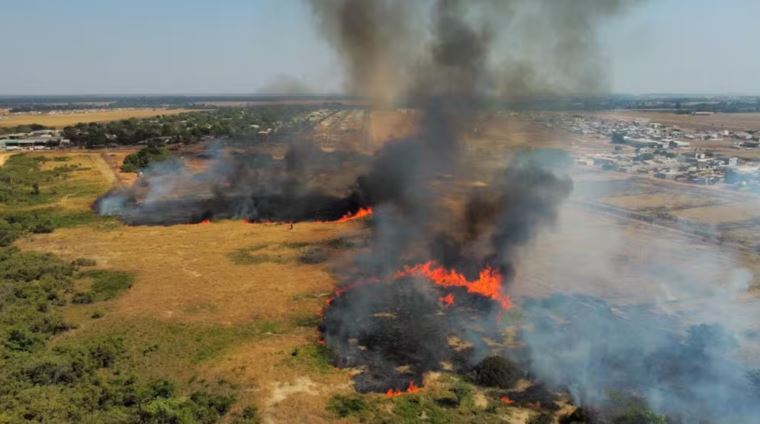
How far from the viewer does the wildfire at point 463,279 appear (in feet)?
120

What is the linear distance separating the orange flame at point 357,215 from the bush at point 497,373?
108ft

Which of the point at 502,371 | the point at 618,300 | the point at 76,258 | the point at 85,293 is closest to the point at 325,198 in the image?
the point at 76,258

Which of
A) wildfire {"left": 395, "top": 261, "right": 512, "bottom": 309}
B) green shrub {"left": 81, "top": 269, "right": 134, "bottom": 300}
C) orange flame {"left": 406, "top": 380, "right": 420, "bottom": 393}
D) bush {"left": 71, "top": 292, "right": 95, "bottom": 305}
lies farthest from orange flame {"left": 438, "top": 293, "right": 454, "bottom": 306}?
bush {"left": 71, "top": 292, "right": 95, "bottom": 305}

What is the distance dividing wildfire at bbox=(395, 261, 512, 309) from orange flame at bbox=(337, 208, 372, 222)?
18.2 meters

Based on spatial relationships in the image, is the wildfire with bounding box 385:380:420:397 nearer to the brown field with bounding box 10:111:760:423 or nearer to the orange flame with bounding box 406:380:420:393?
the orange flame with bounding box 406:380:420:393

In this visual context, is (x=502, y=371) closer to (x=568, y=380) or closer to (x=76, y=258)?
(x=568, y=380)

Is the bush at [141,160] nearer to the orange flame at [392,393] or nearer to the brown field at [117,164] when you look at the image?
the brown field at [117,164]

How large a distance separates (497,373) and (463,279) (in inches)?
514

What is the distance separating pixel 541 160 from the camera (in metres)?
87.1

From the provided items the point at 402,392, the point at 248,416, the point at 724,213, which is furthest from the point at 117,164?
the point at 724,213

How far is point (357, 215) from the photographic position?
59.4m

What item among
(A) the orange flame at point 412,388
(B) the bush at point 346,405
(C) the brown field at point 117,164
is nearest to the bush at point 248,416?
(B) the bush at point 346,405

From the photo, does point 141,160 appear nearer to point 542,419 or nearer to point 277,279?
point 277,279

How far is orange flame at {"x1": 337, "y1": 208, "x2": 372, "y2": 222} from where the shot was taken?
58.2 meters
